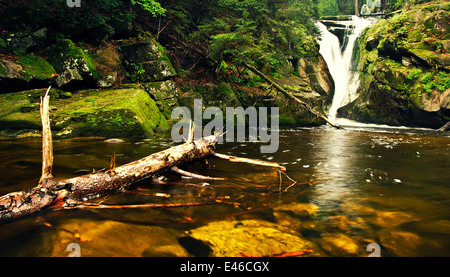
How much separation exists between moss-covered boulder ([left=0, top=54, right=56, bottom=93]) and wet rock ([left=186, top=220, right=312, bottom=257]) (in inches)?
397

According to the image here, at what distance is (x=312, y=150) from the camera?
281 inches

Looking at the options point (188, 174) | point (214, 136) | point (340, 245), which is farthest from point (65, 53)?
point (340, 245)

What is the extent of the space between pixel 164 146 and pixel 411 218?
576 cm

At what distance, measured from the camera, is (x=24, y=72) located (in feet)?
29.3

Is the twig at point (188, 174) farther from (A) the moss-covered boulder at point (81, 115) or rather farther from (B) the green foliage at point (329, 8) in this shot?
(B) the green foliage at point (329, 8)

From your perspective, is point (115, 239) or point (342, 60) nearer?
point (115, 239)

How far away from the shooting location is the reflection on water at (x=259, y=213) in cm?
214

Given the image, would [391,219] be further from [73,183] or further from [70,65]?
[70,65]

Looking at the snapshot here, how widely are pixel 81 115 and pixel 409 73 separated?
16.6m

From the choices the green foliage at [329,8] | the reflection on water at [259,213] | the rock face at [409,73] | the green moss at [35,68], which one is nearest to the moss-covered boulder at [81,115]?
the green moss at [35,68]

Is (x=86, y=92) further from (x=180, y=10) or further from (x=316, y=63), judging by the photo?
(x=316, y=63)

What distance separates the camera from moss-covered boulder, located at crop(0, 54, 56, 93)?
8625 millimetres

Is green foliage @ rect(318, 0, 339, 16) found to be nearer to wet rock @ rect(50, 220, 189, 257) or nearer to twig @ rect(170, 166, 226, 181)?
twig @ rect(170, 166, 226, 181)
